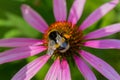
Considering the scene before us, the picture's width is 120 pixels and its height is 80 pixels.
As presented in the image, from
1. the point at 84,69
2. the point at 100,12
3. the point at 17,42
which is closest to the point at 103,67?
the point at 84,69

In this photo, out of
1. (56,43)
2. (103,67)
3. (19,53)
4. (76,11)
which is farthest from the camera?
(76,11)

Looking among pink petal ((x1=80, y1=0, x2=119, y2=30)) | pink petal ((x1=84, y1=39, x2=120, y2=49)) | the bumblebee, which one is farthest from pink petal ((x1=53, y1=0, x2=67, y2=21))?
the bumblebee

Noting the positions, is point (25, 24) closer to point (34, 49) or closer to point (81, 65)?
point (34, 49)

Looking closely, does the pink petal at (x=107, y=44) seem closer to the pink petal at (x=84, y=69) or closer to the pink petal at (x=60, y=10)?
the pink petal at (x=84, y=69)

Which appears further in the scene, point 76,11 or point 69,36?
point 76,11

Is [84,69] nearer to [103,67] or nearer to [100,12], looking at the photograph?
[103,67]

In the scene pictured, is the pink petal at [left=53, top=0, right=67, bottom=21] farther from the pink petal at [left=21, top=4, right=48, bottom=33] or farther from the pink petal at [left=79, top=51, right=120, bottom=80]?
the pink petal at [left=79, top=51, right=120, bottom=80]

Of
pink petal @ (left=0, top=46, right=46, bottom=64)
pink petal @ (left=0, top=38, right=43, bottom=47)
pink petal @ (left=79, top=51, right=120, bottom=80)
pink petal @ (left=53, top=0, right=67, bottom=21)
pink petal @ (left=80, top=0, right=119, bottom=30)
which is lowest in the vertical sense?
pink petal @ (left=79, top=51, right=120, bottom=80)
